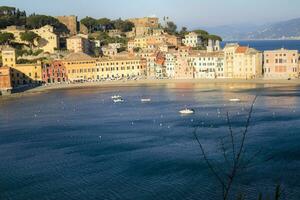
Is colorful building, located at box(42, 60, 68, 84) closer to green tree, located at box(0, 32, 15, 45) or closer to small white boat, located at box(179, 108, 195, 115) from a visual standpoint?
green tree, located at box(0, 32, 15, 45)

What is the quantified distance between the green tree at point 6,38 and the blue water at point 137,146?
1783 centimetres

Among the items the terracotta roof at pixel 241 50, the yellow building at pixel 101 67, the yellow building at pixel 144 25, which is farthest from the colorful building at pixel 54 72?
the terracotta roof at pixel 241 50

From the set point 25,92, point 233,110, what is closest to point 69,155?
point 233,110

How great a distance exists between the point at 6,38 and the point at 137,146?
1551 inches

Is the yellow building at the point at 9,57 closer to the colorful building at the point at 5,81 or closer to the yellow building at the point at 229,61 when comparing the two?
the colorful building at the point at 5,81

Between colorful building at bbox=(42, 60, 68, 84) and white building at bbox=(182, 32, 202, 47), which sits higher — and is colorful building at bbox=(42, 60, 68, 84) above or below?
below

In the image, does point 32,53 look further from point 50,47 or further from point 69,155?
point 69,155

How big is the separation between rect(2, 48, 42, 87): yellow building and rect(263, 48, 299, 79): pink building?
25014 mm

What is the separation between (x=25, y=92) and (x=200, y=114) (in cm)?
2273

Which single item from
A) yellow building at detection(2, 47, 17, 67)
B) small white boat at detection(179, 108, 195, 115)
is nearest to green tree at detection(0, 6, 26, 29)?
yellow building at detection(2, 47, 17, 67)

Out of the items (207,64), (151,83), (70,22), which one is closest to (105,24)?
(70,22)

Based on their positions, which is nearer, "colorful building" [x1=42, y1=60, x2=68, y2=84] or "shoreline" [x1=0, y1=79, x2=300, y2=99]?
"shoreline" [x1=0, y1=79, x2=300, y2=99]

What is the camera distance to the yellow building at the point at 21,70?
5094 cm

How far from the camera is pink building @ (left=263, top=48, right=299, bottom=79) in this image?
5162 centimetres
